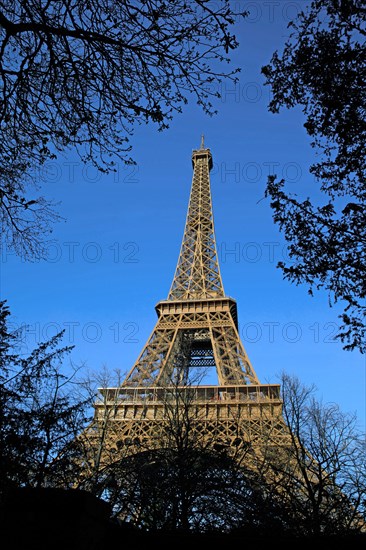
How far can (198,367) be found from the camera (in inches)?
1096

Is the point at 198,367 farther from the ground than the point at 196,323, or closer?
closer

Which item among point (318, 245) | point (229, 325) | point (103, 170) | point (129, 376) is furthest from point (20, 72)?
point (229, 325)

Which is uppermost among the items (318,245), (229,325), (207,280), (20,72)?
(207,280)

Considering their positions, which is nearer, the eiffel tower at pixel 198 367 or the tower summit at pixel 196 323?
the eiffel tower at pixel 198 367

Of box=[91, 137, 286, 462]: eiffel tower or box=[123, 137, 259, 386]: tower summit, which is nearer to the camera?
box=[91, 137, 286, 462]: eiffel tower

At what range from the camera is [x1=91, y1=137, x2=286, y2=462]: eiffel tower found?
22438 millimetres

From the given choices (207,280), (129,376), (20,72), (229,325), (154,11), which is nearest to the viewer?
(154,11)

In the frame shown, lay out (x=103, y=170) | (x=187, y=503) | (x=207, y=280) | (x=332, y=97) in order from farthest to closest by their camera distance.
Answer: (x=207, y=280) → (x=187, y=503) → (x=332, y=97) → (x=103, y=170)

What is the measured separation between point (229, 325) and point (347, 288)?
83.1 feet

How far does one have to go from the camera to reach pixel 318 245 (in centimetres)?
651

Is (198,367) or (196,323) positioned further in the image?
(196,323)

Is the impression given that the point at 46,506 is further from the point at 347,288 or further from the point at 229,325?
the point at 229,325

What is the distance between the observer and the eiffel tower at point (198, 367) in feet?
73.6

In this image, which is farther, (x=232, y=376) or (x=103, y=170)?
(x=232, y=376)
